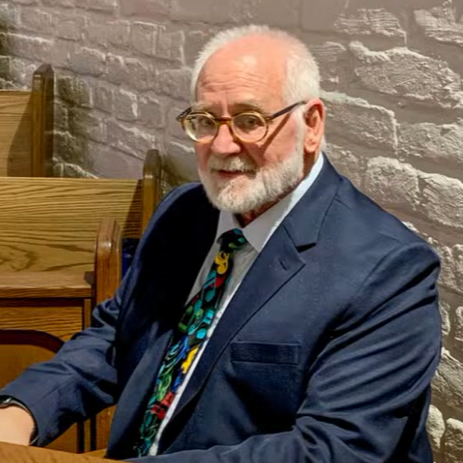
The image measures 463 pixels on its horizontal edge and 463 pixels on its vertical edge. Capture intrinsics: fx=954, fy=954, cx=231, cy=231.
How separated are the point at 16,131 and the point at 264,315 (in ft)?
7.32

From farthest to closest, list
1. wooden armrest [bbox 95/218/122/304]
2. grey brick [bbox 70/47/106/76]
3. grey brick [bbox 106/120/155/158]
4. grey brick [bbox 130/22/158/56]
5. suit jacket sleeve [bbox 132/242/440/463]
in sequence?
1. grey brick [bbox 70/47/106/76]
2. grey brick [bbox 106/120/155/158]
3. grey brick [bbox 130/22/158/56]
4. wooden armrest [bbox 95/218/122/304]
5. suit jacket sleeve [bbox 132/242/440/463]

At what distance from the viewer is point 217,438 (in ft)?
4.97

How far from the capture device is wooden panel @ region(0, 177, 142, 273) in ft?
8.51

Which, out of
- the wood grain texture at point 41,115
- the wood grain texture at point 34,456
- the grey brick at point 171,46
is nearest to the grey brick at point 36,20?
the wood grain texture at point 41,115

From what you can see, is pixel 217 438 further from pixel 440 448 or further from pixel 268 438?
pixel 440 448

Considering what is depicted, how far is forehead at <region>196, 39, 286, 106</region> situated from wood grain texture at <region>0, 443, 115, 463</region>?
0.65m

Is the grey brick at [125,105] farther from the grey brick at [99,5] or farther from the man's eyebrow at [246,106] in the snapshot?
the man's eyebrow at [246,106]

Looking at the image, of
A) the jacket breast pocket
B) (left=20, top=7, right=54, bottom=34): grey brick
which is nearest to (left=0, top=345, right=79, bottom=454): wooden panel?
the jacket breast pocket

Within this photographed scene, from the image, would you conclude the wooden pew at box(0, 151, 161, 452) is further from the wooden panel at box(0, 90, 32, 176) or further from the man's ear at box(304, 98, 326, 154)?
the wooden panel at box(0, 90, 32, 176)

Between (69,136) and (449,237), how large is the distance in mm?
2140

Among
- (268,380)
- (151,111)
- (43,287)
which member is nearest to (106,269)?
(43,287)

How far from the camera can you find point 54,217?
264 centimetres

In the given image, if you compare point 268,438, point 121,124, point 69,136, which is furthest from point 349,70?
point 69,136

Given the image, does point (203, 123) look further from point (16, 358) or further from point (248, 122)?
point (16, 358)
